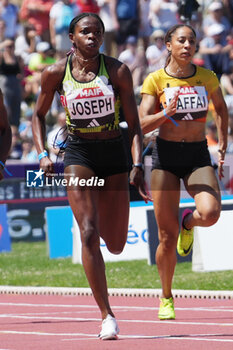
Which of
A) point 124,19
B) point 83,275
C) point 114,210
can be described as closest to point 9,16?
point 124,19

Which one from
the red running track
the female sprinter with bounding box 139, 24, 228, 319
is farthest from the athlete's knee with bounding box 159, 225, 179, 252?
the red running track

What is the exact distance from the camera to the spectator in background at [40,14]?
23.9 m

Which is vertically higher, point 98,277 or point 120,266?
point 98,277

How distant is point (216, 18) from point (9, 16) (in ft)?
15.1

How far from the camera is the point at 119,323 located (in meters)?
9.45

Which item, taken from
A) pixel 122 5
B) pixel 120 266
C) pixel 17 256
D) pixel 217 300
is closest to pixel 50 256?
pixel 17 256

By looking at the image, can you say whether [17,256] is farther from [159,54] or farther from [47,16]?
[47,16]

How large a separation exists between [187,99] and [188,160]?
0.55 m

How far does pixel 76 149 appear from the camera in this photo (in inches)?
333

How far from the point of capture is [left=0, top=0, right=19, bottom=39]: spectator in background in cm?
2308

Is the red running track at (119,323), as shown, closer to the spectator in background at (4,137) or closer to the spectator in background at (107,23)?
the spectator in background at (4,137)

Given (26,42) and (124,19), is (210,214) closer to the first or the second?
(124,19)

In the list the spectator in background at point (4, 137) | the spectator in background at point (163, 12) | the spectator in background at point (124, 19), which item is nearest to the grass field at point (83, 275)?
the spectator in background at point (4, 137)

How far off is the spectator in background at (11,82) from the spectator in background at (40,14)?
256cm
